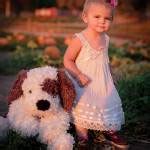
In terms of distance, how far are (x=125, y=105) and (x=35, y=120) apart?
1782 mm

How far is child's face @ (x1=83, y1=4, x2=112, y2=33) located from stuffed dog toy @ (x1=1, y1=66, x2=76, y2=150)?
0.50 m

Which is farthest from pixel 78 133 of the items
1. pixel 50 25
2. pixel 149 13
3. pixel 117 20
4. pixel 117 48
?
pixel 149 13

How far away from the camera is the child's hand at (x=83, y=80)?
14.6ft

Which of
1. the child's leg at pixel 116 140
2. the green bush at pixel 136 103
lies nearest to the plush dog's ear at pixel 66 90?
the child's leg at pixel 116 140

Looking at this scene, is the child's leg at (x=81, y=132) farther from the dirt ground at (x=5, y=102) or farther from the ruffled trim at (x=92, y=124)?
the dirt ground at (x=5, y=102)

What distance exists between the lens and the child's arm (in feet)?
14.7

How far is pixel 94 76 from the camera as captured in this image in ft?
14.9

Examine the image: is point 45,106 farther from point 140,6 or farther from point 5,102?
point 140,6

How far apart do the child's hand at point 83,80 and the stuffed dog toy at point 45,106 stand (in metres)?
0.12

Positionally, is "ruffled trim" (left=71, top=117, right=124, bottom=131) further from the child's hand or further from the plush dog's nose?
the plush dog's nose

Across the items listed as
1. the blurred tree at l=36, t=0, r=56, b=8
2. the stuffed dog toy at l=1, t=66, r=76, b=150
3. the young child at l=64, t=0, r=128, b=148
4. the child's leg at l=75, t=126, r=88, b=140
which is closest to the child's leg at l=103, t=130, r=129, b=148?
the young child at l=64, t=0, r=128, b=148

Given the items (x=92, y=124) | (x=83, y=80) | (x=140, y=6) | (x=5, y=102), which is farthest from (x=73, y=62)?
Answer: (x=140, y=6)

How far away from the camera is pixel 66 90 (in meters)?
4.34

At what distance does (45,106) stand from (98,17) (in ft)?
3.01
